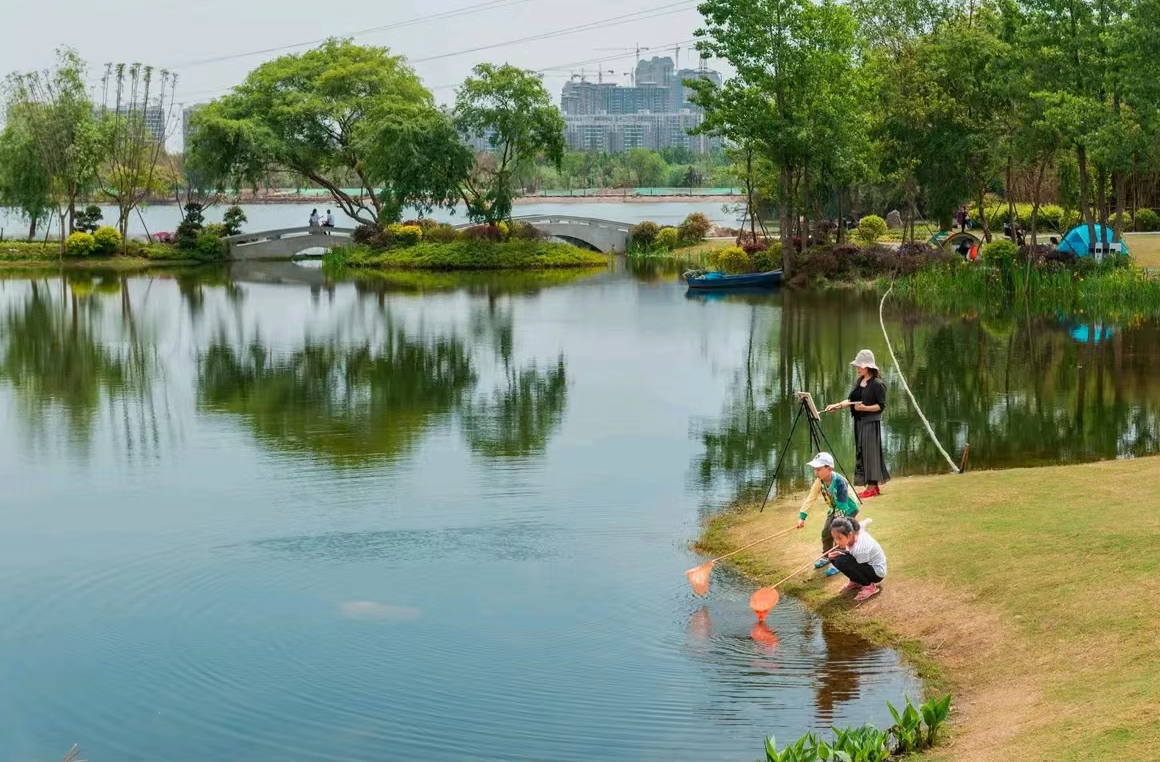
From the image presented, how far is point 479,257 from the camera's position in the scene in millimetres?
64875

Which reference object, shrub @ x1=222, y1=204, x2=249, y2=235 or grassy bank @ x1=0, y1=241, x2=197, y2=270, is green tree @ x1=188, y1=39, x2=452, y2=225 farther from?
grassy bank @ x1=0, y1=241, x2=197, y2=270

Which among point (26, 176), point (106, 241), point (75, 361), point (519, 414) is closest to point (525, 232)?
point (106, 241)

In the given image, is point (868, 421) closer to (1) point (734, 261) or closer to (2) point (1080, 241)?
(2) point (1080, 241)

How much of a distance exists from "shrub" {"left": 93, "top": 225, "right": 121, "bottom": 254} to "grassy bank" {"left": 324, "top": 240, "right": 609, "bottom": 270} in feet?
33.5

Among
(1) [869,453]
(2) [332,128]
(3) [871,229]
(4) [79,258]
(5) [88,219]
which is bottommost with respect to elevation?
(1) [869,453]

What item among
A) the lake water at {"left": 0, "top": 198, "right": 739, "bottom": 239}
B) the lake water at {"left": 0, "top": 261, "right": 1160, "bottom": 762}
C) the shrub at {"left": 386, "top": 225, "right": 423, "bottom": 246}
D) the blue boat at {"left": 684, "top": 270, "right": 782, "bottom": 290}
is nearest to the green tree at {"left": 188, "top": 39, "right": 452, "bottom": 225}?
the shrub at {"left": 386, "top": 225, "right": 423, "bottom": 246}

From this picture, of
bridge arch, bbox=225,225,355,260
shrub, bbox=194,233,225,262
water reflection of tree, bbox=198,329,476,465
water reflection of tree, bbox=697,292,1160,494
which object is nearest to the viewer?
water reflection of tree, bbox=697,292,1160,494

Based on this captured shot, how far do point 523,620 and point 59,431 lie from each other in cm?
1399

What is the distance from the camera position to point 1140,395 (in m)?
26.3

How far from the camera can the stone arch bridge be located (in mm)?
71625

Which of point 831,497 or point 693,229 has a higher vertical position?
point 693,229

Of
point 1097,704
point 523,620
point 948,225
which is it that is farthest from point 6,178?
point 1097,704

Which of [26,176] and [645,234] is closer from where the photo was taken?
[26,176]

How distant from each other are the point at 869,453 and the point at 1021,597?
4494mm
